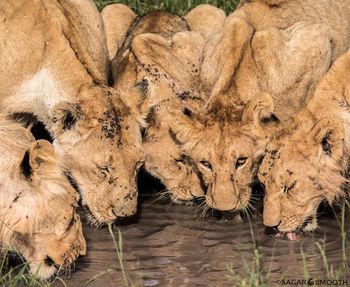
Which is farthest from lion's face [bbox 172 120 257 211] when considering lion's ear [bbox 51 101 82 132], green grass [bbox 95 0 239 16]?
green grass [bbox 95 0 239 16]

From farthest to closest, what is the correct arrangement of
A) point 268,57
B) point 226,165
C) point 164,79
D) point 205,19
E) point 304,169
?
point 205,19 → point 164,79 → point 268,57 → point 226,165 → point 304,169

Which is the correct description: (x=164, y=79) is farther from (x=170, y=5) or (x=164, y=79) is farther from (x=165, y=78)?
(x=170, y=5)

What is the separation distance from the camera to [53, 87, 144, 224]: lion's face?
290 inches

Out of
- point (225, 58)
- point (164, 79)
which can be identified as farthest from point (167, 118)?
point (225, 58)

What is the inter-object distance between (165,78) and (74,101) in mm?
1024

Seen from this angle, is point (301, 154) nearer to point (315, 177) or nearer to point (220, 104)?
point (315, 177)

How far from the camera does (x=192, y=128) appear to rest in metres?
7.69

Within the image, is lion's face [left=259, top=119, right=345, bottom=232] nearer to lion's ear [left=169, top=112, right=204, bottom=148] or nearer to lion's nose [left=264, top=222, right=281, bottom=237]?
lion's nose [left=264, top=222, right=281, bottom=237]

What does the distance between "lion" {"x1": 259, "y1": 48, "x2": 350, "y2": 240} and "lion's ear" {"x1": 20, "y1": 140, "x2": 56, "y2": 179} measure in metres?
1.55

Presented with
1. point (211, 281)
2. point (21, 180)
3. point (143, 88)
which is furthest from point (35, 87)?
point (211, 281)

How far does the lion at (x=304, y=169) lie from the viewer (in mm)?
7250

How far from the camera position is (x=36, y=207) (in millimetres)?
6723

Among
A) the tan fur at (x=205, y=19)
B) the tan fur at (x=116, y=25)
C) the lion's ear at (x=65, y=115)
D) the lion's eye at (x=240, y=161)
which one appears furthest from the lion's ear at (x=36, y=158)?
the tan fur at (x=205, y=19)

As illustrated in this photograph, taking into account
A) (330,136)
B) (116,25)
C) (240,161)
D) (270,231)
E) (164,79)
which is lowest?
(270,231)
